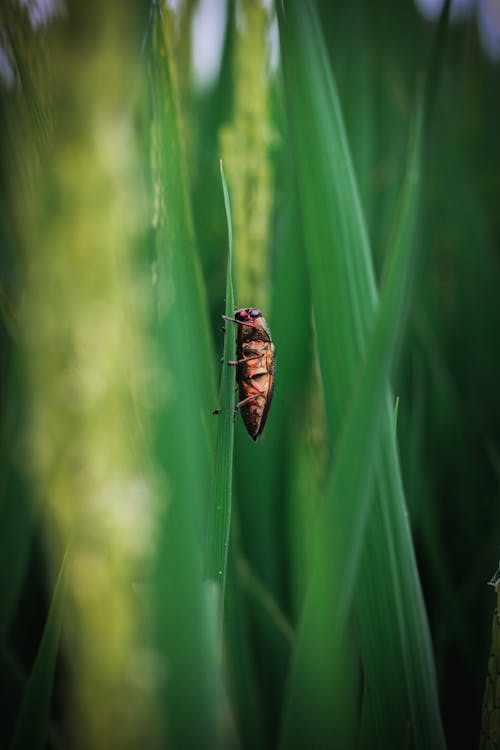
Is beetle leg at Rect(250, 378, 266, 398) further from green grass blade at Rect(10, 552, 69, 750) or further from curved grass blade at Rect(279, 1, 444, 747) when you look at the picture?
green grass blade at Rect(10, 552, 69, 750)

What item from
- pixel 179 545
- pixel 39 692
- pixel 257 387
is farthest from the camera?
pixel 257 387

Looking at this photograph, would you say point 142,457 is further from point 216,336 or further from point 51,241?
point 216,336

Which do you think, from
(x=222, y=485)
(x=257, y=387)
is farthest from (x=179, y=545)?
(x=257, y=387)

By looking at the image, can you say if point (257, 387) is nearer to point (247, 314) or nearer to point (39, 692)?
point (247, 314)

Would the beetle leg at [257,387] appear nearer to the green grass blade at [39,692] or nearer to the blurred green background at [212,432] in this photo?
the blurred green background at [212,432]

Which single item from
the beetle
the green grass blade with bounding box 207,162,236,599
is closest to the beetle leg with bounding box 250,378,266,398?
the beetle

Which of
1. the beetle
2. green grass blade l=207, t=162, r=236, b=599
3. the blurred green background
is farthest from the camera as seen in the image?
the beetle
